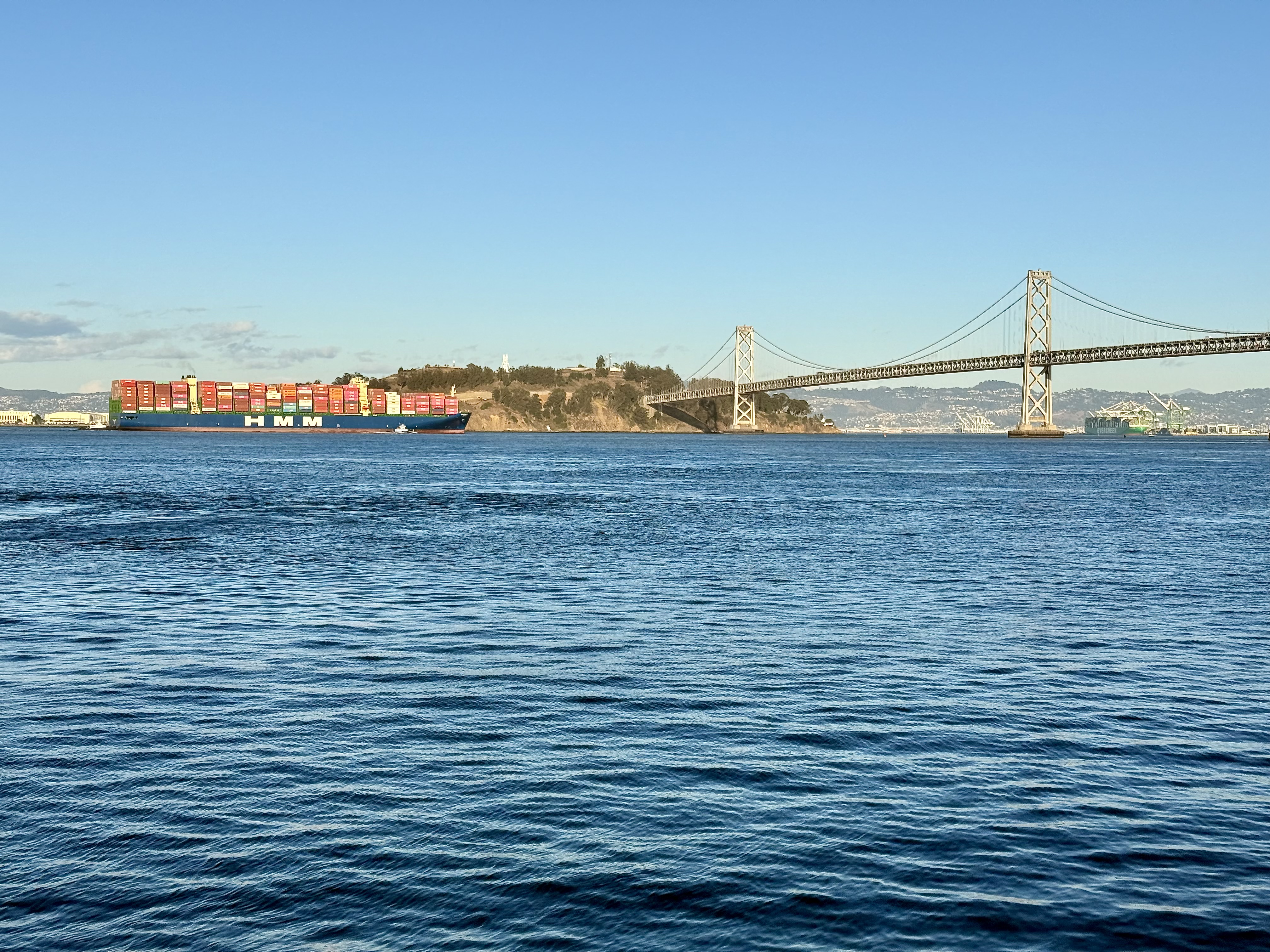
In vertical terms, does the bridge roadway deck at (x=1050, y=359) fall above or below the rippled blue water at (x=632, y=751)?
above

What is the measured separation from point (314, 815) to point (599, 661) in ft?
22.0

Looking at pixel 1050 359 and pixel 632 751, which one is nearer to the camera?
pixel 632 751

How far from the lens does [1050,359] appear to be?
151375mm

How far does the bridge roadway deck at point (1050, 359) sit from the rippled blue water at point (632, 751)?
108072 mm

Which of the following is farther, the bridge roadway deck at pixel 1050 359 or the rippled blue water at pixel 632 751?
the bridge roadway deck at pixel 1050 359

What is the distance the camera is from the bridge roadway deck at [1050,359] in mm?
124438

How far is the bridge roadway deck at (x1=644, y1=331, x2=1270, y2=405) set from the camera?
408ft

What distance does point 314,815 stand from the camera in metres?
9.02

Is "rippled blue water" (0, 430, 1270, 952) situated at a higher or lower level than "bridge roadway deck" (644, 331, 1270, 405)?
lower

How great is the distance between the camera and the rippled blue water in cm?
741

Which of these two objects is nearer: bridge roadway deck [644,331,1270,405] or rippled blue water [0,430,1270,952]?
rippled blue water [0,430,1270,952]

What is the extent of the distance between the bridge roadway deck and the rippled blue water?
355ft

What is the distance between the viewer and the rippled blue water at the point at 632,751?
7.41m

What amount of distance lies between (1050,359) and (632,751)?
151104mm
